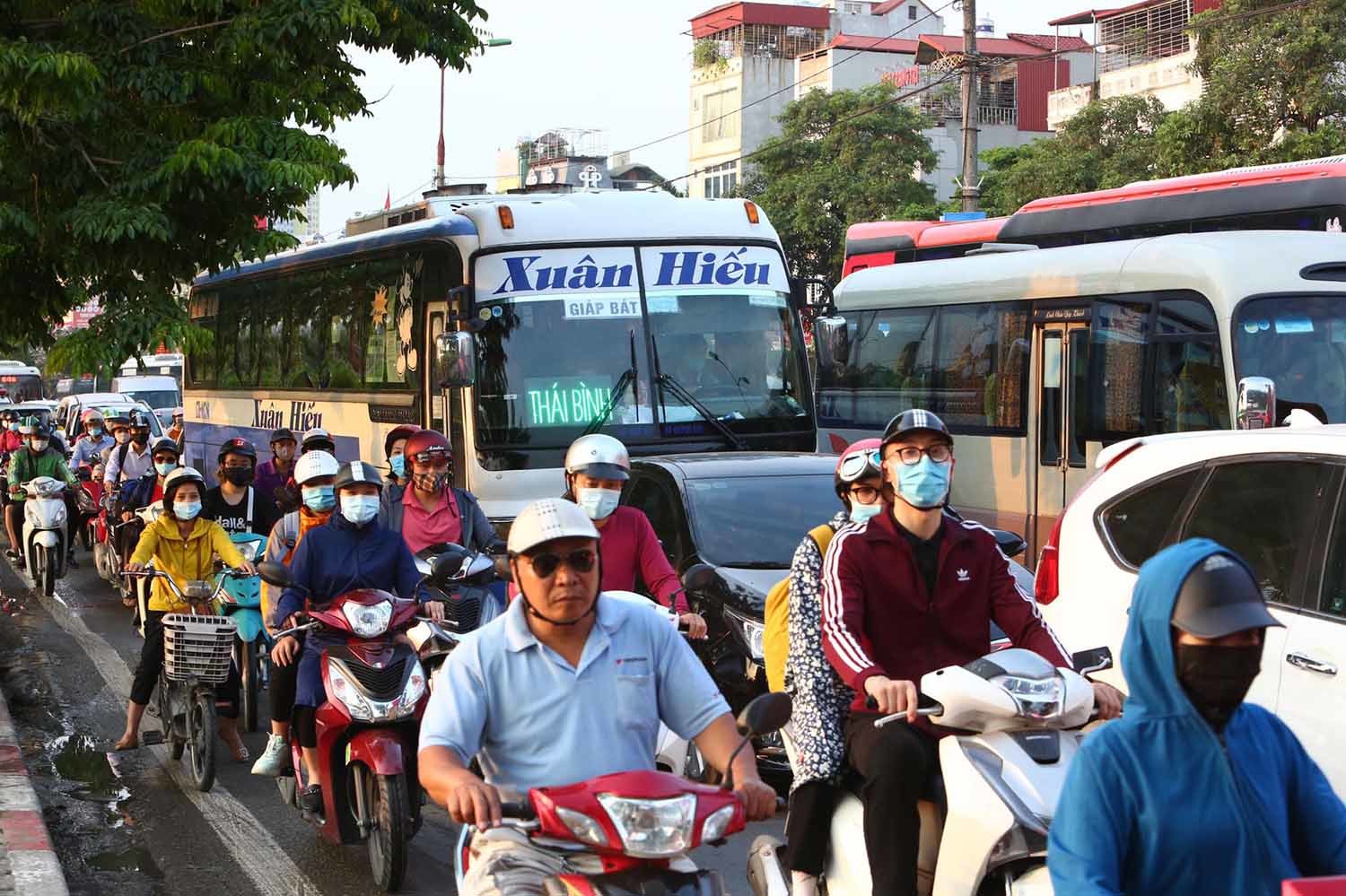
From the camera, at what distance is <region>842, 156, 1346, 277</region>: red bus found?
51.6ft

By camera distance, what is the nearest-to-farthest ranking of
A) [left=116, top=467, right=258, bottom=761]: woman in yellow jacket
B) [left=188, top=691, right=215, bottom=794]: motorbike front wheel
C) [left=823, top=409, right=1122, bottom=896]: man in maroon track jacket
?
[left=823, top=409, right=1122, bottom=896]: man in maroon track jacket < [left=188, top=691, right=215, bottom=794]: motorbike front wheel < [left=116, top=467, right=258, bottom=761]: woman in yellow jacket

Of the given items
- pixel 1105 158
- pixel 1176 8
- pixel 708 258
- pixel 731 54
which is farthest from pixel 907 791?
pixel 731 54

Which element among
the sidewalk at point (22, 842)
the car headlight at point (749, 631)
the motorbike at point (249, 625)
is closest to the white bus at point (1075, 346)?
the car headlight at point (749, 631)

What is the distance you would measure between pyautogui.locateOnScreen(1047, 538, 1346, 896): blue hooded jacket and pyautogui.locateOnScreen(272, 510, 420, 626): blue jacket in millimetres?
5060

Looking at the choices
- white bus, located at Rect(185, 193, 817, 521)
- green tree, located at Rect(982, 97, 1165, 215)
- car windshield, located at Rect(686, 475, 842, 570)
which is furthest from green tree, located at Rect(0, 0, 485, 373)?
green tree, located at Rect(982, 97, 1165, 215)

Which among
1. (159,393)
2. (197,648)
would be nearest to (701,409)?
(197,648)

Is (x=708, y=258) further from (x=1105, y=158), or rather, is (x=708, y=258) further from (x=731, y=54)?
(x=731, y=54)

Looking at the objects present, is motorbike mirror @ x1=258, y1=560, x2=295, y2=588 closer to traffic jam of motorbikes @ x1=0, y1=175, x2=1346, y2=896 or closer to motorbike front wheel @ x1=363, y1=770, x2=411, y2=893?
traffic jam of motorbikes @ x1=0, y1=175, x2=1346, y2=896

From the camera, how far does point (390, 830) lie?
22.0ft

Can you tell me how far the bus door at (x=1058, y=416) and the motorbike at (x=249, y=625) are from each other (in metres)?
6.70

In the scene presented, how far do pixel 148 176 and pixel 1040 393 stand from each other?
7.50 metres

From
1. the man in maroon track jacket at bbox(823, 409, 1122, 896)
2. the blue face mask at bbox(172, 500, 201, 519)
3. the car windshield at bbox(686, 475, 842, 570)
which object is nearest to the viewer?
the man in maroon track jacket at bbox(823, 409, 1122, 896)

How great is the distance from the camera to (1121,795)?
2.75 metres

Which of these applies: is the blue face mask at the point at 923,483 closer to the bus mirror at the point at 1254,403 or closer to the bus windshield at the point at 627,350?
the bus mirror at the point at 1254,403
